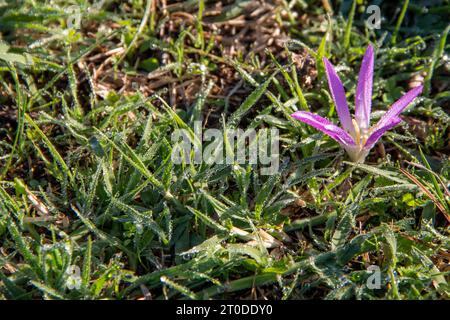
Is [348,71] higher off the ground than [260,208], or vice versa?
[348,71]

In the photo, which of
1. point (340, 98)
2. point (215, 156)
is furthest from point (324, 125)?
point (215, 156)

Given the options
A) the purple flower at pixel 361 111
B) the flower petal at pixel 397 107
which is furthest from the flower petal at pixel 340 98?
the flower petal at pixel 397 107

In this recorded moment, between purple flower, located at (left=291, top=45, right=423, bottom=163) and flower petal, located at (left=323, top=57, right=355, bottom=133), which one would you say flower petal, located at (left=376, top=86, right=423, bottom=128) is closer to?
purple flower, located at (left=291, top=45, right=423, bottom=163)

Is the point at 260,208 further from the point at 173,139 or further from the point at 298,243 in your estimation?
the point at 173,139

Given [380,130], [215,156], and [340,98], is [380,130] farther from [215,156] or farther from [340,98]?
[215,156]

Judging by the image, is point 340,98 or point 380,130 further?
point 340,98

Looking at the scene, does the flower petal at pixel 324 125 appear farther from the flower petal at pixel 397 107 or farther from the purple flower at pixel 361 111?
the flower petal at pixel 397 107
